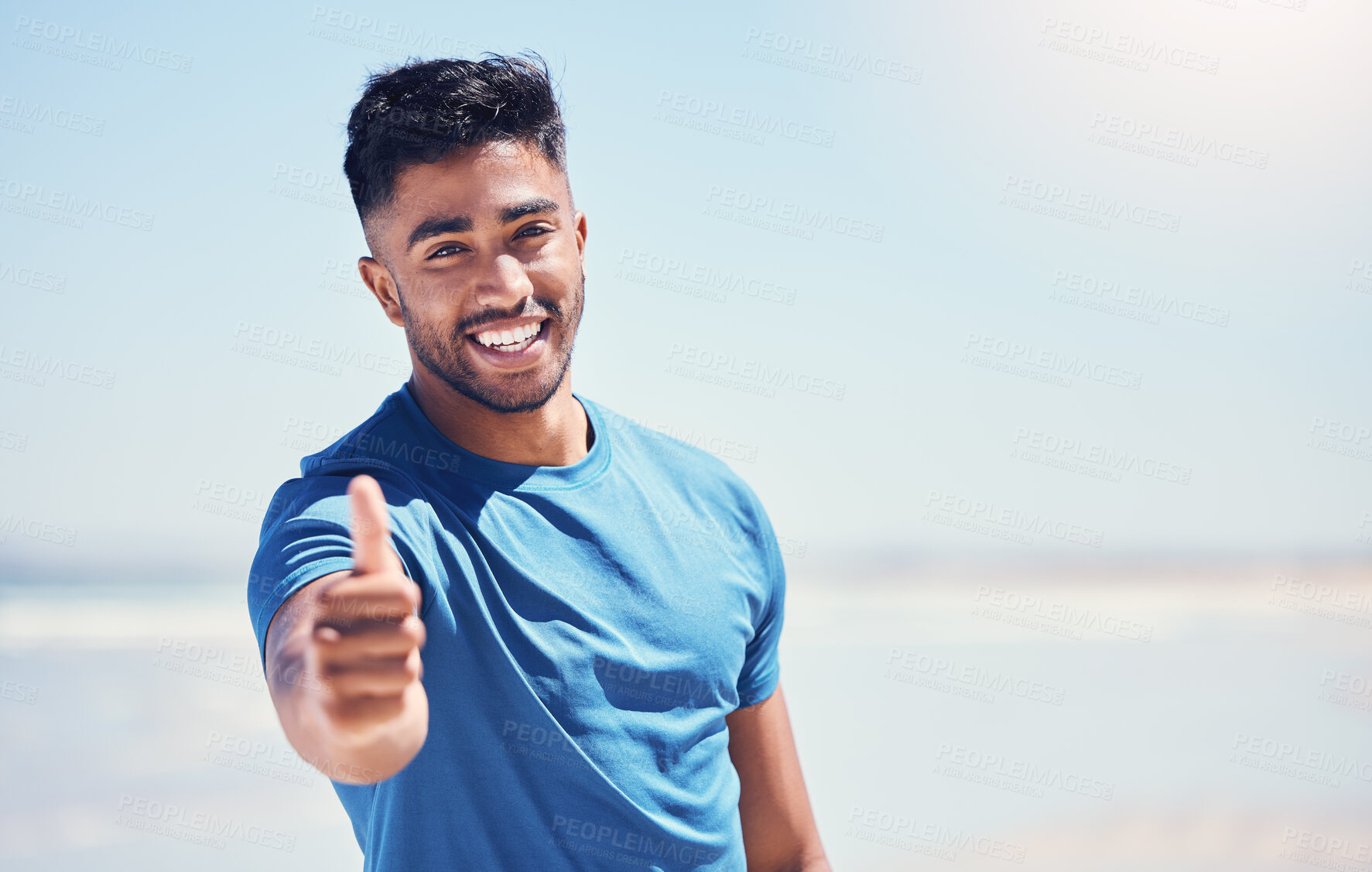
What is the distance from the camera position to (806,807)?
1732 millimetres

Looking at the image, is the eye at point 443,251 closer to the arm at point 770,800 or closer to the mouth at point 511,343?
the mouth at point 511,343

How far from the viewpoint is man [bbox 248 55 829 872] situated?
1133 mm

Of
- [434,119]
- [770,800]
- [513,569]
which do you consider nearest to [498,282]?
[434,119]

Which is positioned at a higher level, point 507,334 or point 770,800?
point 507,334

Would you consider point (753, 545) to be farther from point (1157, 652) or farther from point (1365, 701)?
point (1157, 652)

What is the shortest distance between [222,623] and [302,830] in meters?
5.50

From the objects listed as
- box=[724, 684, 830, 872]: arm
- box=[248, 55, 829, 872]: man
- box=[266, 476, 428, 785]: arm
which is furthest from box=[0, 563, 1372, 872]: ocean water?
box=[266, 476, 428, 785]: arm

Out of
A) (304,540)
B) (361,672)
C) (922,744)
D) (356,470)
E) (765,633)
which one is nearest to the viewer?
(361,672)

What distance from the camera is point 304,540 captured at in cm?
111

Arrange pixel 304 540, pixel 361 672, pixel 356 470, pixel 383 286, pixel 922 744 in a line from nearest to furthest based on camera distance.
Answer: pixel 361 672
pixel 304 540
pixel 356 470
pixel 383 286
pixel 922 744

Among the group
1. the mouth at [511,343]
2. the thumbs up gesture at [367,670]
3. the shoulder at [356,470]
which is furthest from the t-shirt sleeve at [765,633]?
the thumbs up gesture at [367,670]

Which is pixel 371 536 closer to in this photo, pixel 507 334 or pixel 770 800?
pixel 507 334

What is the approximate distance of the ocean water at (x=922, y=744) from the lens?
457 centimetres

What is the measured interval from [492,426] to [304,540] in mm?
417
